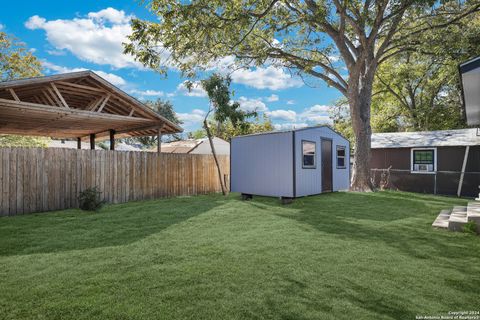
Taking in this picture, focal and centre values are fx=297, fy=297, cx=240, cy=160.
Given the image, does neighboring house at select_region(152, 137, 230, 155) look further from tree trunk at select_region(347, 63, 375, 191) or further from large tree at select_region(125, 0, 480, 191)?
tree trunk at select_region(347, 63, 375, 191)

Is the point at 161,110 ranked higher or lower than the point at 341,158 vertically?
higher

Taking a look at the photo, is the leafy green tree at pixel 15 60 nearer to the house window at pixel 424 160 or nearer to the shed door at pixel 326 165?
the shed door at pixel 326 165

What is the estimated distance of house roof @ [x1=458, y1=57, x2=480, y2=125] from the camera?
14.7ft

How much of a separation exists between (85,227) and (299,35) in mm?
13696

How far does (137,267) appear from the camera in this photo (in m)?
3.86

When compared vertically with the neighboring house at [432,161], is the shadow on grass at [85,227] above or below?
below

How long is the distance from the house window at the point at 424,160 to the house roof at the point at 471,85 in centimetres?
572

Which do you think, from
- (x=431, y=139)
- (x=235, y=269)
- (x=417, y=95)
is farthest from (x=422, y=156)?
(x=235, y=269)

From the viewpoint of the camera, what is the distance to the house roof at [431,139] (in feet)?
44.5

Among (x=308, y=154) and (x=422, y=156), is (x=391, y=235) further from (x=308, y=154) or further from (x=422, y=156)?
(x=422, y=156)

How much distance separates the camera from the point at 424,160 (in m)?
14.6

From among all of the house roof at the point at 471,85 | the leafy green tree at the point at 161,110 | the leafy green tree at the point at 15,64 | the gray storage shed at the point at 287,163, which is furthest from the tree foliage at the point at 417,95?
the leafy green tree at the point at 161,110

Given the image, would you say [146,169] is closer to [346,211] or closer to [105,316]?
[346,211]

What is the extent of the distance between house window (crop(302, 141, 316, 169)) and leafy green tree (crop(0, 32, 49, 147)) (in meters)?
17.2
